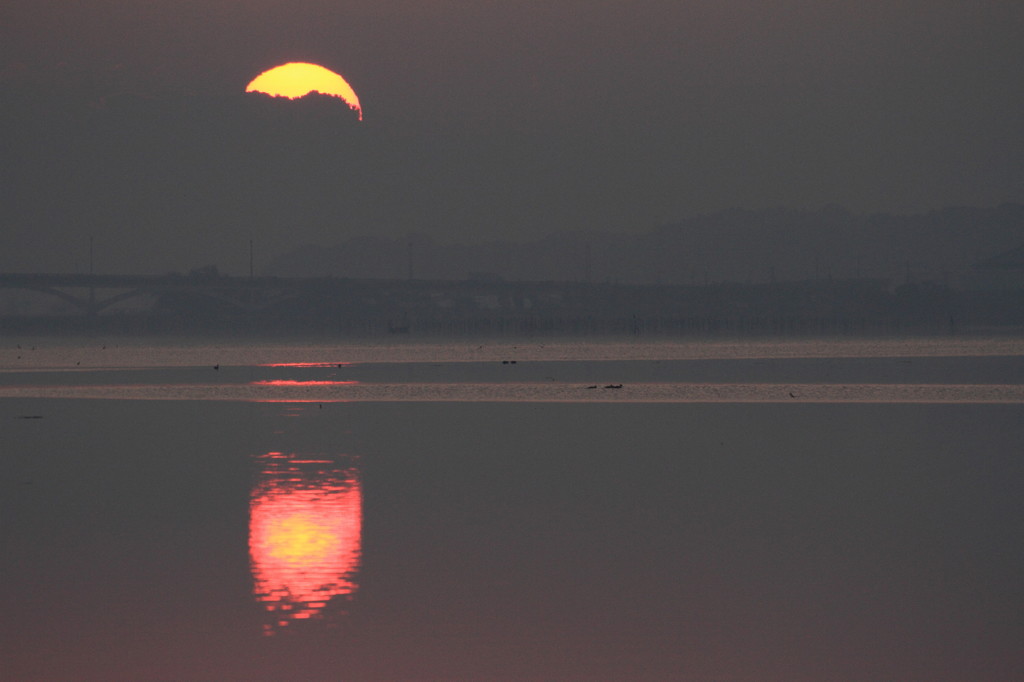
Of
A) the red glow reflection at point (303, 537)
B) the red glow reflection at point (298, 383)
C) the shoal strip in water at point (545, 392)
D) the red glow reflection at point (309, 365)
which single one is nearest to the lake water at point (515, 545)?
the red glow reflection at point (303, 537)

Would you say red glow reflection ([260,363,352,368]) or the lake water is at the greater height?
red glow reflection ([260,363,352,368])

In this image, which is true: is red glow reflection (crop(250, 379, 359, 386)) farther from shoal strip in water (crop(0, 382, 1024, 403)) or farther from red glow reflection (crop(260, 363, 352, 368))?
red glow reflection (crop(260, 363, 352, 368))

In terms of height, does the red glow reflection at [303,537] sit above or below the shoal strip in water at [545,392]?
below

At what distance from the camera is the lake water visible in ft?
42.3

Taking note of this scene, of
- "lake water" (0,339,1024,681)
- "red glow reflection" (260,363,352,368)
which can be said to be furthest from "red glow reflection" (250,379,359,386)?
"red glow reflection" (260,363,352,368)

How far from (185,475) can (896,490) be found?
12.8 metres

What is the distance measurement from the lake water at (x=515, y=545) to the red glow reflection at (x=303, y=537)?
0.23 ft

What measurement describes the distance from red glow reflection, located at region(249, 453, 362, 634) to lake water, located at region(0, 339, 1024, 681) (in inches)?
2.8

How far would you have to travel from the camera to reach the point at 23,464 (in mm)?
29422

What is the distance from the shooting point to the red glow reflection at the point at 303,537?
15.2 m

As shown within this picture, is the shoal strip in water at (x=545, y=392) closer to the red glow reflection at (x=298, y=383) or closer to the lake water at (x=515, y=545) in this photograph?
the red glow reflection at (x=298, y=383)

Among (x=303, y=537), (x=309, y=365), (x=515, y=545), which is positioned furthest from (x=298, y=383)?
(x=515, y=545)

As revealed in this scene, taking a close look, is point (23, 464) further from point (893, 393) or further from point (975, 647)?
point (893, 393)

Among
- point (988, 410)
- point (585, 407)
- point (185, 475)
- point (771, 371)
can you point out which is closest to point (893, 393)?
point (988, 410)
